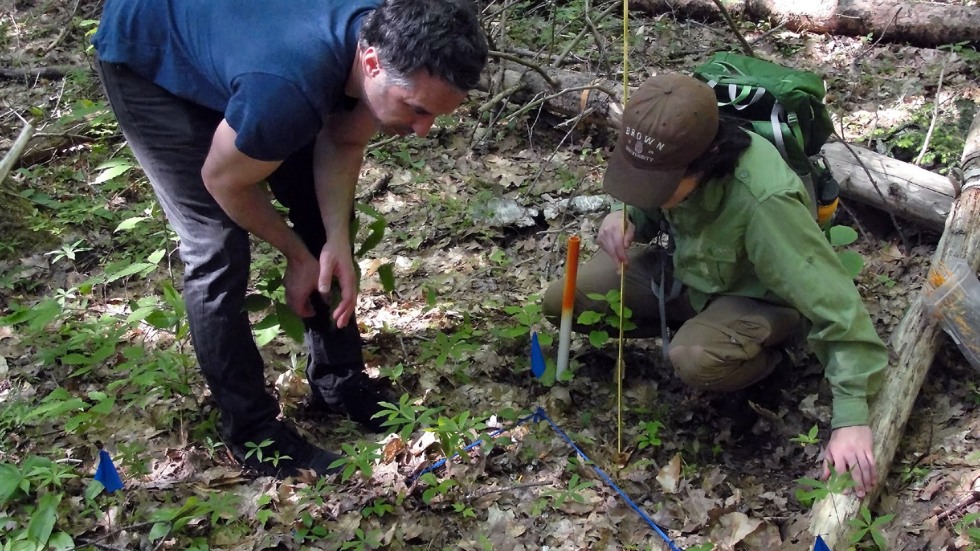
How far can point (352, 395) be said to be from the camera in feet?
10.2

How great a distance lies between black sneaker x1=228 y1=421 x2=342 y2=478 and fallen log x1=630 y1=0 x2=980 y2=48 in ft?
17.1

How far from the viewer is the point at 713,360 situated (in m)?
2.96

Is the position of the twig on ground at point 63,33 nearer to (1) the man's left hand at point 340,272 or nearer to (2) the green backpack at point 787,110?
(1) the man's left hand at point 340,272

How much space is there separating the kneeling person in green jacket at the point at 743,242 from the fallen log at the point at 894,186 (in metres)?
1.33

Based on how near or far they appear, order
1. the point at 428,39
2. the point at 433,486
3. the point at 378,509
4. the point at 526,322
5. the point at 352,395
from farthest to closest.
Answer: the point at 526,322
the point at 352,395
the point at 433,486
the point at 378,509
the point at 428,39

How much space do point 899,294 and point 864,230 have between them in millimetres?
571

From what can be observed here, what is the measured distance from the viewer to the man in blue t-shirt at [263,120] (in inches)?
79.2

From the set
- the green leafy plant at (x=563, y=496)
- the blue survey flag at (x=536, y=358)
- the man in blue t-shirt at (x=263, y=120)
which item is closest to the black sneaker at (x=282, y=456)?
the man in blue t-shirt at (x=263, y=120)

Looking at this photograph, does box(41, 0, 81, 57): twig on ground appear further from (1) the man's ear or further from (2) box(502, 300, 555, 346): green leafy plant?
(1) the man's ear

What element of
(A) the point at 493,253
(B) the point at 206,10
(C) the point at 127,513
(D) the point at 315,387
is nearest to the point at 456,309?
(A) the point at 493,253

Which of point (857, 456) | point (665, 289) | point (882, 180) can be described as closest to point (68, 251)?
point (665, 289)

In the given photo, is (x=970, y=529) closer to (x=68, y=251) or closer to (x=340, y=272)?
(x=340, y=272)

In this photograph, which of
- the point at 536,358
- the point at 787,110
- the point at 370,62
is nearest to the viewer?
the point at 370,62

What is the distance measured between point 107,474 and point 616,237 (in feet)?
6.99
